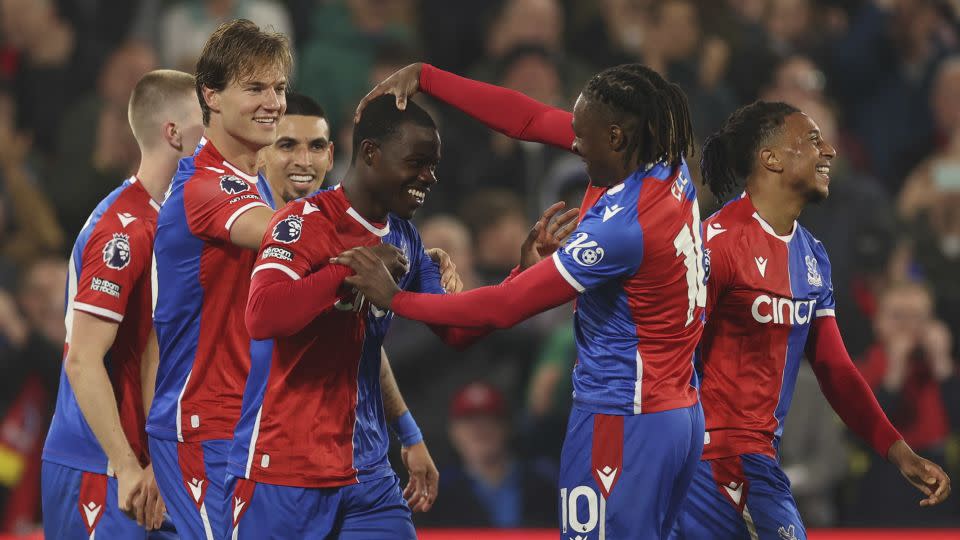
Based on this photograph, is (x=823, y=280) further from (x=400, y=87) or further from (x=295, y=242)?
(x=295, y=242)

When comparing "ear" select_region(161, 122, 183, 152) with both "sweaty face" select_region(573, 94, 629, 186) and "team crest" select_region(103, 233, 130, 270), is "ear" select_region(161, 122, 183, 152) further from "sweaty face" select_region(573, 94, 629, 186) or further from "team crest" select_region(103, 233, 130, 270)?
"sweaty face" select_region(573, 94, 629, 186)

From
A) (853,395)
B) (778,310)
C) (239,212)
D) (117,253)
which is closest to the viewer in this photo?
(239,212)

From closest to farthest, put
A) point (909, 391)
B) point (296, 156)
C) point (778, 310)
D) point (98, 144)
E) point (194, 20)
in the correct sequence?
point (778, 310)
point (296, 156)
point (909, 391)
point (98, 144)
point (194, 20)

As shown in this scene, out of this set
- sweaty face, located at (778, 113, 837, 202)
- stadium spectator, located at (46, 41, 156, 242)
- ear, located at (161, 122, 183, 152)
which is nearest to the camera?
sweaty face, located at (778, 113, 837, 202)

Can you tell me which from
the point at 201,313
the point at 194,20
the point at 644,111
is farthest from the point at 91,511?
the point at 194,20

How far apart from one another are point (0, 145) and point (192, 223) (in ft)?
17.4

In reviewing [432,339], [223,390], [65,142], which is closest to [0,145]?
[65,142]

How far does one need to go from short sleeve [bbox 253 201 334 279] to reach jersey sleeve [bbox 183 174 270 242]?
0.88 ft

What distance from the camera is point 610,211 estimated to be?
356 centimetres

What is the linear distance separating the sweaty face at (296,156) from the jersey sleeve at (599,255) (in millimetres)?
1529

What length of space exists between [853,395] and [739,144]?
899 millimetres

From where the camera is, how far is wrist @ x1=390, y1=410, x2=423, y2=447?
429 cm

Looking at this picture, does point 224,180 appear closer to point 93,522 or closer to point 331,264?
point 331,264

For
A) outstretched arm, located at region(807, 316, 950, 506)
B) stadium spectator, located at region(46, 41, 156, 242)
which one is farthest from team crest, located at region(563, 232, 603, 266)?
stadium spectator, located at region(46, 41, 156, 242)
